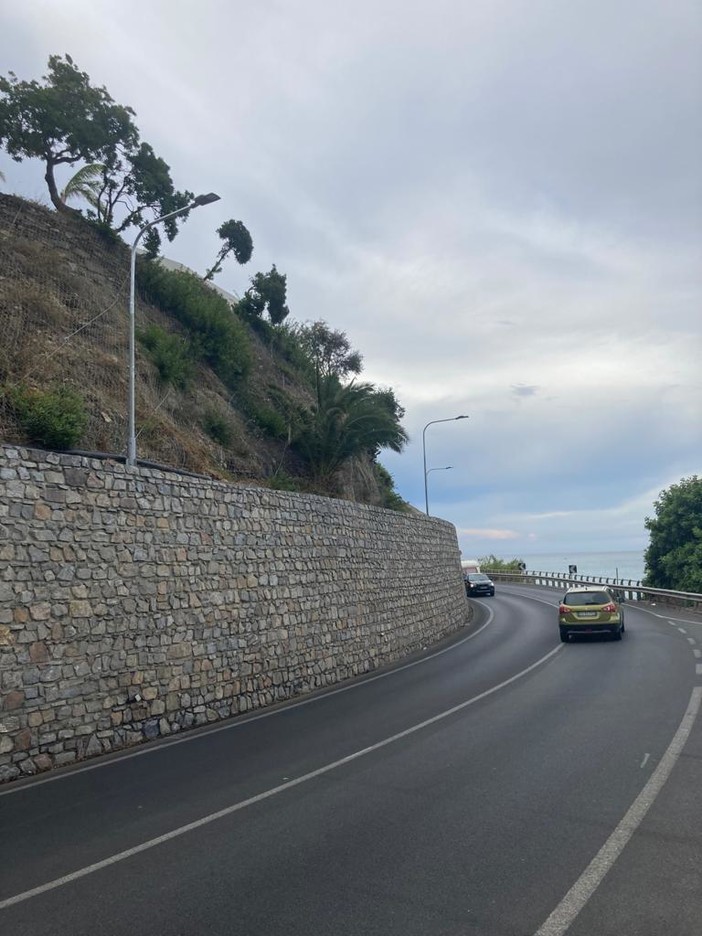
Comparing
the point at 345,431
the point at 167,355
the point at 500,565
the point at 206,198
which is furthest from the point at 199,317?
the point at 500,565

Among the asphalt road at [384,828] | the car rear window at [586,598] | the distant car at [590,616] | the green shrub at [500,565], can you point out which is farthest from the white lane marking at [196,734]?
the green shrub at [500,565]

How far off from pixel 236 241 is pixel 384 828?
35537 millimetres

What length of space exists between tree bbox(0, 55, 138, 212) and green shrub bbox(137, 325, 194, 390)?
22.1ft

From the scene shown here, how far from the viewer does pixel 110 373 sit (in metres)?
19.8

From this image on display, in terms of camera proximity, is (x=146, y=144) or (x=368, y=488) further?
(x=368, y=488)

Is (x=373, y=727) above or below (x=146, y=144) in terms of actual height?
below

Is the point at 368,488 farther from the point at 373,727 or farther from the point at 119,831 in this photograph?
the point at 119,831

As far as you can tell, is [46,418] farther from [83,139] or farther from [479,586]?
[479,586]

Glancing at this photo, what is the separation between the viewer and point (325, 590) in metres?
16.5

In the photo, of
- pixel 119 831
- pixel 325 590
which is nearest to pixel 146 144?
pixel 325 590

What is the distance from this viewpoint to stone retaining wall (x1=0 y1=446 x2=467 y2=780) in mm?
9219

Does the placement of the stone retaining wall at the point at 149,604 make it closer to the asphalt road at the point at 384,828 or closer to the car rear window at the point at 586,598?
the asphalt road at the point at 384,828

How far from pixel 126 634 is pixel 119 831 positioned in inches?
175

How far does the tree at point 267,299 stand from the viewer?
37250 millimetres
